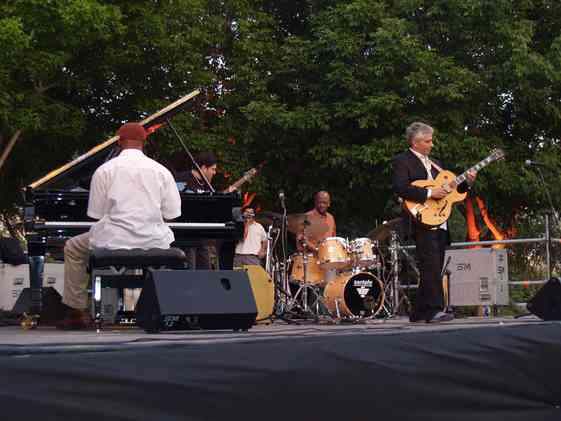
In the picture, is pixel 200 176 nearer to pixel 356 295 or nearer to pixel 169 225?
pixel 169 225

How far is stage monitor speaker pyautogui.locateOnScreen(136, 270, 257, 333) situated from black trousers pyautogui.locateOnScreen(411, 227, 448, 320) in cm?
212

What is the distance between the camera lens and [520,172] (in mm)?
22234

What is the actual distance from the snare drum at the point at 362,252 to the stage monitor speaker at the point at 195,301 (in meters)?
5.10

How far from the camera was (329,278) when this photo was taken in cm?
1241

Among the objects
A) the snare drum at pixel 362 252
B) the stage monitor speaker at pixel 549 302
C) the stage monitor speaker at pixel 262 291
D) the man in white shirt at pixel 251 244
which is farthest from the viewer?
the man in white shirt at pixel 251 244

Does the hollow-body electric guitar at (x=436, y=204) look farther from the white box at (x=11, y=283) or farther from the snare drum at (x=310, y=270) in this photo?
the white box at (x=11, y=283)

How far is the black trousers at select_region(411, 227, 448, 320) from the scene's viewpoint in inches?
334

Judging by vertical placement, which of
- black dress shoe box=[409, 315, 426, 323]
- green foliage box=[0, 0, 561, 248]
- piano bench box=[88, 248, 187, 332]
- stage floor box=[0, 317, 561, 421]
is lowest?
stage floor box=[0, 317, 561, 421]

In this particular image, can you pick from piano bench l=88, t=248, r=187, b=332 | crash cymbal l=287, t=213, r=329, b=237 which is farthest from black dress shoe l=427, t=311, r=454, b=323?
crash cymbal l=287, t=213, r=329, b=237

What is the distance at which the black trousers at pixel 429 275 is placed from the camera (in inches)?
334

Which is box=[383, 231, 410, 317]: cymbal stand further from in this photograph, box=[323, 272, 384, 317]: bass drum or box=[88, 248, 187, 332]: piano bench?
box=[88, 248, 187, 332]: piano bench

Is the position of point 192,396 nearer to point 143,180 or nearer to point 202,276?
point 202,276

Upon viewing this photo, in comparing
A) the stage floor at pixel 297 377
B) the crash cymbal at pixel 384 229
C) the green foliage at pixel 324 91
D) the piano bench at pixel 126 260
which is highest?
the green foliage at pixel 324 91

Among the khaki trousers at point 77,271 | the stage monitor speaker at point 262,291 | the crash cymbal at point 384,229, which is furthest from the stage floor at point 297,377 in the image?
the crash cymbal at point 384,229
